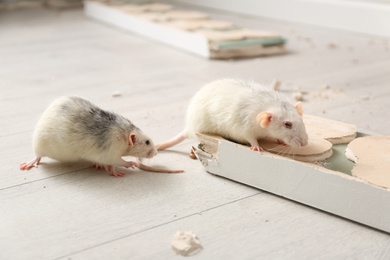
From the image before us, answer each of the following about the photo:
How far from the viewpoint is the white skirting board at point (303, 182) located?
151cm

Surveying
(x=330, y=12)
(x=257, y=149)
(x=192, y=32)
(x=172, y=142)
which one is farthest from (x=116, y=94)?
(x=330, y=12)

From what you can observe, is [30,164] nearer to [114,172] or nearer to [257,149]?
[114,172]

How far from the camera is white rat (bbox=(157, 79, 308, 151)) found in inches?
71.0

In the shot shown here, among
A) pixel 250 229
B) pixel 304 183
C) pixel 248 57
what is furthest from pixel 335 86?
pixel 250 229

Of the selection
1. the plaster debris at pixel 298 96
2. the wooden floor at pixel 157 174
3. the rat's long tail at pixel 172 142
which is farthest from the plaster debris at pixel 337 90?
the rat's long tail at pixel 172 142

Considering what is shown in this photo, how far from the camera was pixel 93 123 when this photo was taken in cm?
185

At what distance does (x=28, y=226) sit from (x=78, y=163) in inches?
19.2

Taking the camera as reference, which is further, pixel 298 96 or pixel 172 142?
pixel 298 96

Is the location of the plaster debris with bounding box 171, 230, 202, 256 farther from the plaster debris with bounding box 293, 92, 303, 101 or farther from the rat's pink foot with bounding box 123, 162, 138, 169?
the plaster debris with bounding box 293, 92, 303, 101

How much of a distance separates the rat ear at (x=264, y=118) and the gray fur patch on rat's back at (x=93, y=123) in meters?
0.48

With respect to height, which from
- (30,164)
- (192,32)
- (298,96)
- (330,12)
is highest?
(330,12)

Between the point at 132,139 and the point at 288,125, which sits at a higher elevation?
the point at 288,125

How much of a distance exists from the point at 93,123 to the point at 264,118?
0.61 meters

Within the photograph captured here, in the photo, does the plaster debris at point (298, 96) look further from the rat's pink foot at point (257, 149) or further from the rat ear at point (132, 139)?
the rat ear at point (132, 139)
